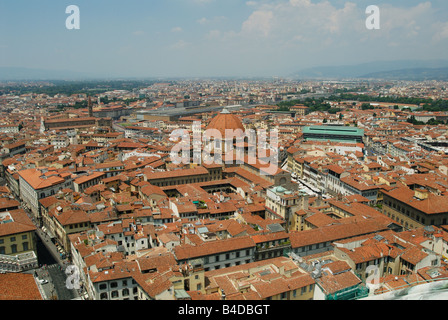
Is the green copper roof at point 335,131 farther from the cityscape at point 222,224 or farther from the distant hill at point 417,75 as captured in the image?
the distant hill at point 417,75

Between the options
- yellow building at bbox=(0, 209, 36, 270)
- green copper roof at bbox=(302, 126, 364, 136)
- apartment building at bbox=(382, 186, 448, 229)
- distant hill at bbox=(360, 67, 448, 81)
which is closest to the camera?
yellow building at bbox=(0, 209, 36, 270)

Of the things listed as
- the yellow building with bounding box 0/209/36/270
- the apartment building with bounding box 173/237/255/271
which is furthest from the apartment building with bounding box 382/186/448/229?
the yellow building with bounding box 0/209/36/270

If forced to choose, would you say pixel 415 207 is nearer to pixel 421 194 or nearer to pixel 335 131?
pixel 421 194

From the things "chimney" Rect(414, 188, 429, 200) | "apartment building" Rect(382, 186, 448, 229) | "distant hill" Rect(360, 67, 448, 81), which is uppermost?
"distant hill" Rect(360, 67, 448, 81)

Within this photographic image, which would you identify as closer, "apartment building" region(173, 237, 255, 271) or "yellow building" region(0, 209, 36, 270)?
"apartment building" region(173, 237, 255, 271)

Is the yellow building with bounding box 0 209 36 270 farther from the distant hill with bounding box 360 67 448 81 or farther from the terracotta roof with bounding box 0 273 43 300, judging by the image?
the distant hill with bounding box 360 67 448 81

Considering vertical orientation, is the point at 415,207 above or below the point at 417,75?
below

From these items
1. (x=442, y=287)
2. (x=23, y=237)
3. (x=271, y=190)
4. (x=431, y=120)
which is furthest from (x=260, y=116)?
(x=442, y=287)

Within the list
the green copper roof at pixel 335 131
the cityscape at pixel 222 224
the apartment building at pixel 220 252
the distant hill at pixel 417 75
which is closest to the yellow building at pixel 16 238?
the cityscape at pixel 222 224

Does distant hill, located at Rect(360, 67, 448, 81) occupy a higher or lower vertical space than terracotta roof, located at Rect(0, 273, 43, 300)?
higher

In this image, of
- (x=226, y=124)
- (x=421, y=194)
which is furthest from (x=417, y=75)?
(x=421, y=194)

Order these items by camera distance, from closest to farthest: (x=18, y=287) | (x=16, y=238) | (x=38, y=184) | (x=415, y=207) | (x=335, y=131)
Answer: (x=18, y=287) → (x=16, y=238) → (x=415, y=207) → (x=38, y=184) → (x=335, y=131)
